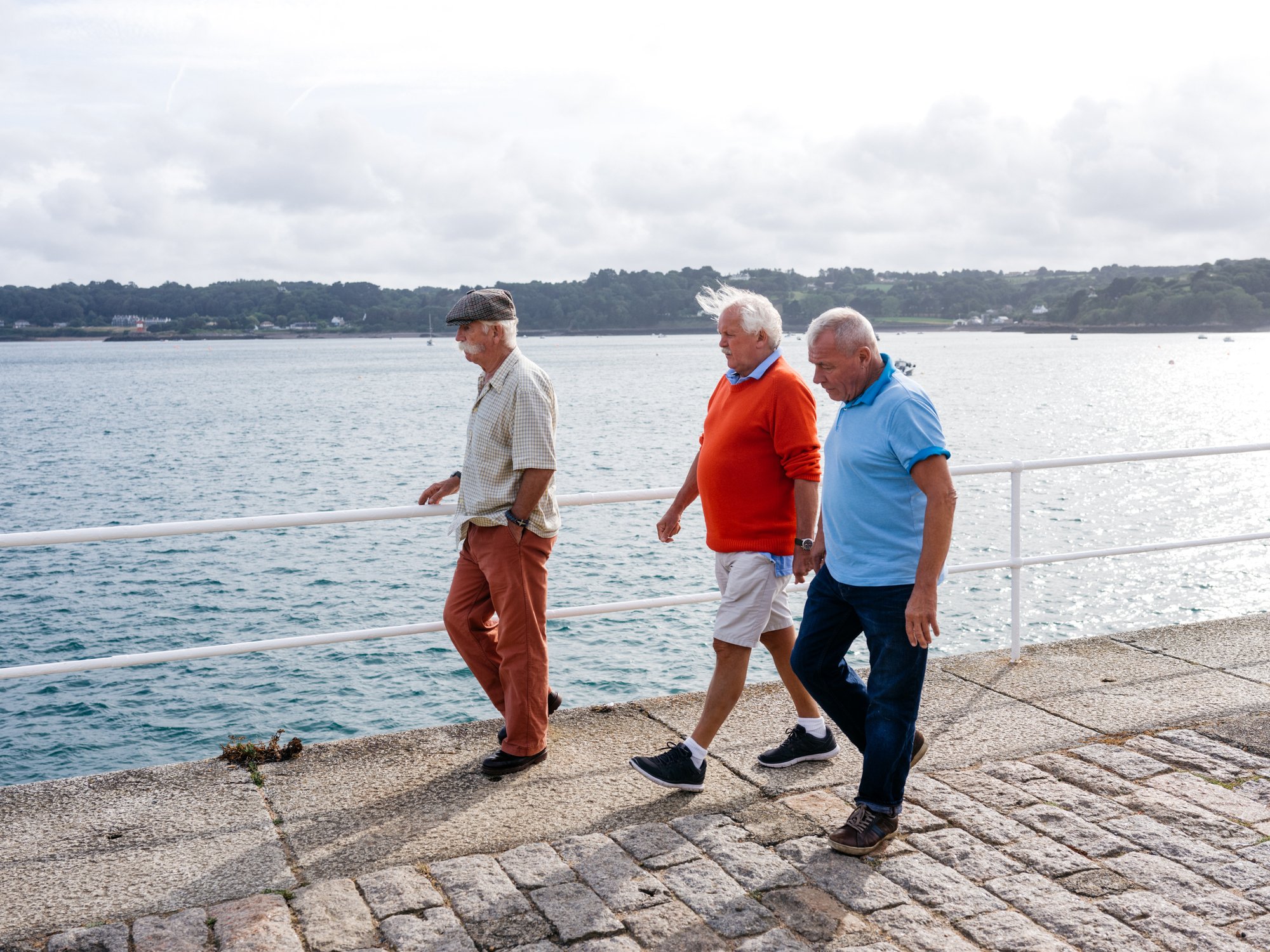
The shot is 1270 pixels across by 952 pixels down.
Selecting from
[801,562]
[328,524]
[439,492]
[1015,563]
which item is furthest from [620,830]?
[1015,563]

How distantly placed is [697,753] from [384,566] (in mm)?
18002

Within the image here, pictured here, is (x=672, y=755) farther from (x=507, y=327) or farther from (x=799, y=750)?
(x=507, y=327)

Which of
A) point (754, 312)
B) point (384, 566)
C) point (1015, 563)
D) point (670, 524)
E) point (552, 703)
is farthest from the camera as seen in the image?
point (384, 566)

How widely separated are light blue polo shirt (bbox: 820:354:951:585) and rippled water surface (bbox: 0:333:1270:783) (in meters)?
10.4

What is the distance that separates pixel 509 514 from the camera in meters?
4.00

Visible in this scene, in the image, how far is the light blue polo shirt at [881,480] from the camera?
334 cm

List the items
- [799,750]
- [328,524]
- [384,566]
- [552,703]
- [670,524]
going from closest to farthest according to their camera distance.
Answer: [799,750] < [670,524] < [552,703] < [328,524] < [384,566]

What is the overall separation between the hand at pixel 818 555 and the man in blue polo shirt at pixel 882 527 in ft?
0.65

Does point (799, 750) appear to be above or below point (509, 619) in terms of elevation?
below

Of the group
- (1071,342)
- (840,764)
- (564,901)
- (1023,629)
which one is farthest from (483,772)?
(1071,342)

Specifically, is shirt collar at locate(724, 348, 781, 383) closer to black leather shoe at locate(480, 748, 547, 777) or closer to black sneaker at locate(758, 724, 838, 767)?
black sneaker at locate(758, 724, 838, 767)

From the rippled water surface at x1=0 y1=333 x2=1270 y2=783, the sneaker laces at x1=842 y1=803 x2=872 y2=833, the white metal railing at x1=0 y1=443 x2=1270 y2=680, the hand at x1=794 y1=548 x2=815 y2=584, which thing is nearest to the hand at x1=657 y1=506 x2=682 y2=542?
the white metal railing at x1=0 y1=443 x2=1270 y2=680

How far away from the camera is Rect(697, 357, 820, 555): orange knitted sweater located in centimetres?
377

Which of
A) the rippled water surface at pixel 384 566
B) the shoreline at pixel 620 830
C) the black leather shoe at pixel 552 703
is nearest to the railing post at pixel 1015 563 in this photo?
the shoreline at pixel 620 830
